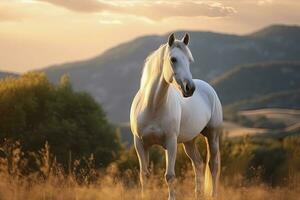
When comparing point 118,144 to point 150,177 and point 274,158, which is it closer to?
point 274,158

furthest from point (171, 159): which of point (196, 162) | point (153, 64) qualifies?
point (196, 162)

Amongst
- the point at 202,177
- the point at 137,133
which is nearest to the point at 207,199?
the point at 202,177

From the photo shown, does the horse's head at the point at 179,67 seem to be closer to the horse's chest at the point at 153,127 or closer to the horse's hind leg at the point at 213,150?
the horse's chest at the point at 153,127

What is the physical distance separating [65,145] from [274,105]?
170 meters

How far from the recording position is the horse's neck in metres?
8.91

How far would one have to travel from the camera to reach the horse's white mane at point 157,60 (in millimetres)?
8570

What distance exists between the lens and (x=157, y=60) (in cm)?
896

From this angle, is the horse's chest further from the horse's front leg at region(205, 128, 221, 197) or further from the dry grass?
the horse's front leg at region(205, 128, 221, 197)

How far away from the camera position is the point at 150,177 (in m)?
9.36

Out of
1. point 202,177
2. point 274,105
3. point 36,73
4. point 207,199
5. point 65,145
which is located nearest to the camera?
point 207,199

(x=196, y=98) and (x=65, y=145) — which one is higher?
(x=196, y=98)

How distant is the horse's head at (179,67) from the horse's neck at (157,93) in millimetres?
251

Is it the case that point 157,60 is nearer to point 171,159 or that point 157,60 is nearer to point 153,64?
point 153,64

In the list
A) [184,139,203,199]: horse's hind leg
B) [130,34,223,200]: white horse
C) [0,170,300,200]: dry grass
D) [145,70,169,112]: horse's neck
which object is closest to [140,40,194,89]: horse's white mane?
[130,34,223,200]: white horse
